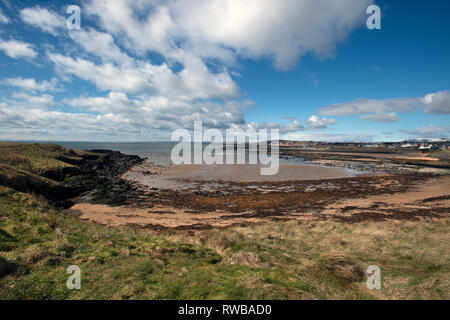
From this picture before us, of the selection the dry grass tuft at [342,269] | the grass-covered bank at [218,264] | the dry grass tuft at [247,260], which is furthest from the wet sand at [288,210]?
the dry grass tuft at [342,269]

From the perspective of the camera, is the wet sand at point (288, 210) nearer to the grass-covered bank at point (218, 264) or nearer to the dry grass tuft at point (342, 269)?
the grass-covered bank at point (218, 264)

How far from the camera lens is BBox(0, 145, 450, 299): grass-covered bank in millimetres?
5355

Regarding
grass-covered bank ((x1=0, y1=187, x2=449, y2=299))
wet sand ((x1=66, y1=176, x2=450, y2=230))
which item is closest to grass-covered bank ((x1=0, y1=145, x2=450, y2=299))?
grass-covered bank ((x1=0, y1=187, x2=449, y2=299))

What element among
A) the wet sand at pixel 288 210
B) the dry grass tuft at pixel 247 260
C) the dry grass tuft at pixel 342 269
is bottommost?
the wet sand at pixel 288 210

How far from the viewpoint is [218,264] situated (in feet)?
25.4

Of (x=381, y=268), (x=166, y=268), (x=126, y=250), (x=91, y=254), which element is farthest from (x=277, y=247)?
(x=91, y=254)

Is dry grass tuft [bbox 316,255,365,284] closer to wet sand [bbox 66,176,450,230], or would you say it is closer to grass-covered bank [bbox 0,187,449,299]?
grass-covered bank [bbox 0,187,449,299]

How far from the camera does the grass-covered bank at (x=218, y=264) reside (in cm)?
536

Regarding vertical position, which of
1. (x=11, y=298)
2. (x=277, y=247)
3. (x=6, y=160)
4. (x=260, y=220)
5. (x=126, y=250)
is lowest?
(x=260, y=220)

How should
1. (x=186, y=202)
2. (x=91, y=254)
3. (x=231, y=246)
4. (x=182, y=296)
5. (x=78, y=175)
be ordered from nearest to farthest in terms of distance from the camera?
1. (x=182, y=296)
2. (x=91, y=254)
3. (x=231, y=246)
4. (x=186, y=202)
5. (x=78, y=175)

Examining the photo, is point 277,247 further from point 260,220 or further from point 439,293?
point 260,220

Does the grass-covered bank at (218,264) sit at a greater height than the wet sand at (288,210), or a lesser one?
greater
